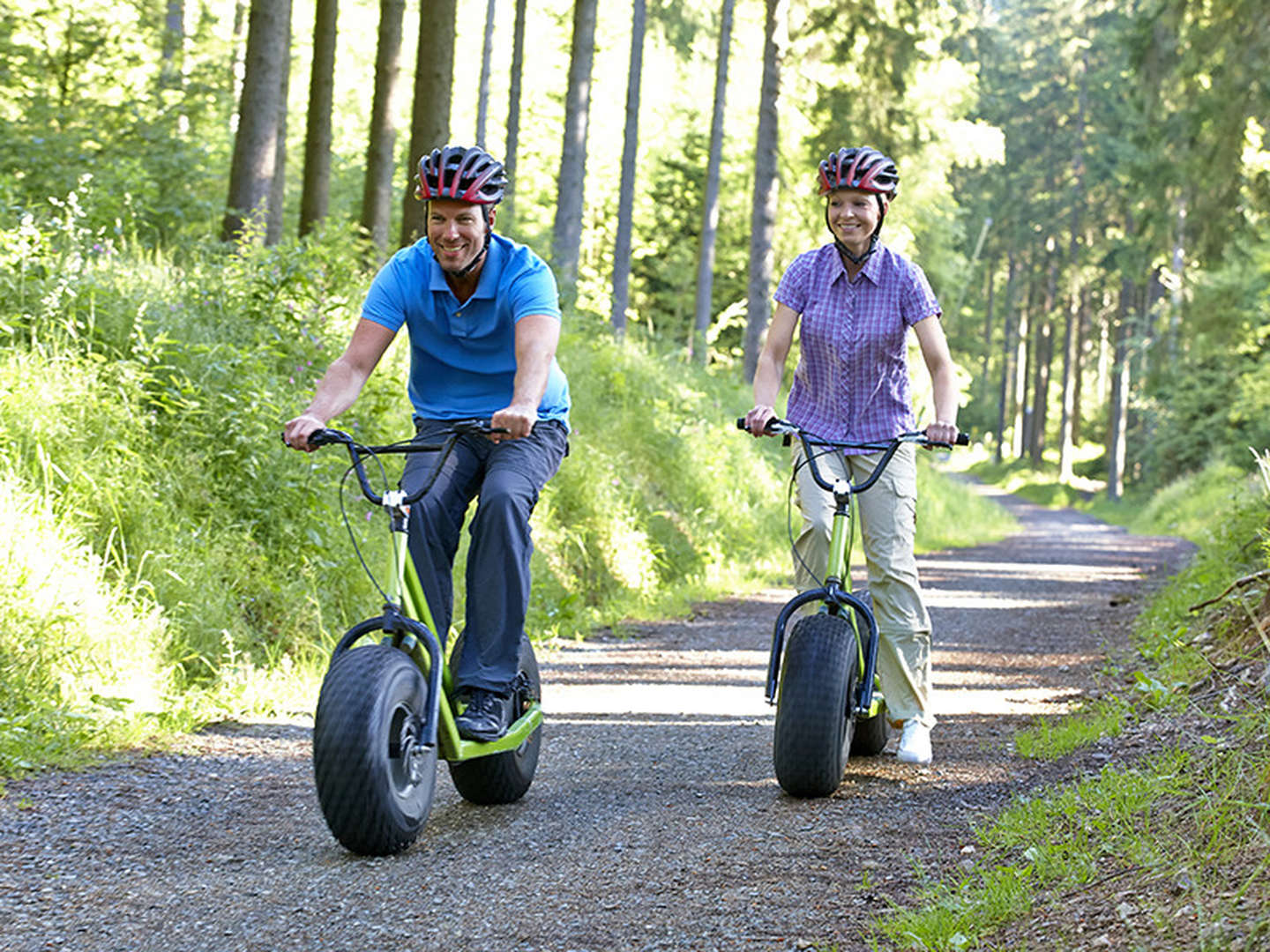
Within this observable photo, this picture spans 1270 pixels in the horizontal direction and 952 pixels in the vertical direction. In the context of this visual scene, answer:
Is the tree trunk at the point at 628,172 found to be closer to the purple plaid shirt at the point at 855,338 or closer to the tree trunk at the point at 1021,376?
the purple plaid shirt at the point at 855,338

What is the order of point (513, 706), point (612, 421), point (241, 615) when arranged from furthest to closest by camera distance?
point (612, 421) → point (241, 615) → point (513, 706)

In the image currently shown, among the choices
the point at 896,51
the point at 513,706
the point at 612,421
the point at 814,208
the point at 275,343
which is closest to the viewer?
the point at 513,706

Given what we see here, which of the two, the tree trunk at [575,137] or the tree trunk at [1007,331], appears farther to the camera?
the tree trunk at [1007,331]

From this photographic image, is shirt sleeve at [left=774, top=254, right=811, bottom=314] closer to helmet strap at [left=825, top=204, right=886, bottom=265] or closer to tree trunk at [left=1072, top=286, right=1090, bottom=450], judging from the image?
helmet strap at [left=825, top=204, right=886, bottom=265]

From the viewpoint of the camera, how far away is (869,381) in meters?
6.31

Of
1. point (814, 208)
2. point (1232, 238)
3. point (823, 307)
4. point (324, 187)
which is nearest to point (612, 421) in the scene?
point (324, 187)

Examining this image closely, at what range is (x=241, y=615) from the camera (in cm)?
803

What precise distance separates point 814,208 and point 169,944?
30.9 meters

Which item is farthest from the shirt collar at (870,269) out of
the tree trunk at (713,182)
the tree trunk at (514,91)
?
the tree trunk at (713,182)

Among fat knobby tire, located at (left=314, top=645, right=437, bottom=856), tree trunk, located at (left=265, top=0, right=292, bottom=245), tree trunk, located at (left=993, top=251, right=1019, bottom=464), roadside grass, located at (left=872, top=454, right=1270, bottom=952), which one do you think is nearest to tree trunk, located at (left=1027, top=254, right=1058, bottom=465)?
tree trunk, located at (left=993, top=251, right=1019, bottom=464)

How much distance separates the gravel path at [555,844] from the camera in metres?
4.12

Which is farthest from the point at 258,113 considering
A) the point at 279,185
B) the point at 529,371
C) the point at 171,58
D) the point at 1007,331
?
the point at 1007,331

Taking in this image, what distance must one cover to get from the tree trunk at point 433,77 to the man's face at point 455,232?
33.0ft

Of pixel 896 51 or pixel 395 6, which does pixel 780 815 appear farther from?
pixel 896 51
